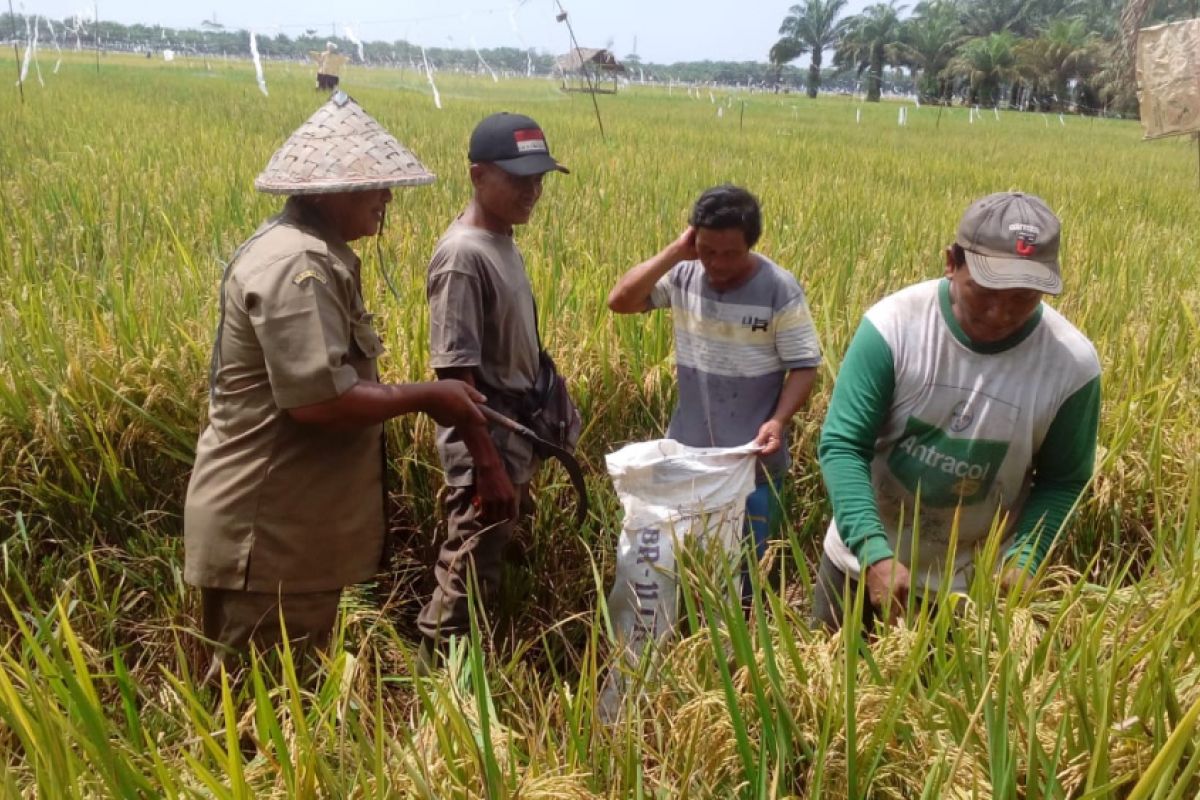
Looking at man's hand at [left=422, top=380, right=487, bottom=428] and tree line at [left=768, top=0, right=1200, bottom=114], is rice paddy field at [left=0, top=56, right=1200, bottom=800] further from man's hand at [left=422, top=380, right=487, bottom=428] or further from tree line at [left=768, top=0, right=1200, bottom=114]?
tree line at [left=768, top=0, right=1200, bottom=114]

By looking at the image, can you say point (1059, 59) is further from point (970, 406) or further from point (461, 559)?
point (461, 559)

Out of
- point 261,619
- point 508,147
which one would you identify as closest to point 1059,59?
point 508,147

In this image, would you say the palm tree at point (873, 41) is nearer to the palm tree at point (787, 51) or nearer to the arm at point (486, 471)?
the palm tree at point (787, 51)

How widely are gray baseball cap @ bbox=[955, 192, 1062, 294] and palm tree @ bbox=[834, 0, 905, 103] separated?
52.4 metres

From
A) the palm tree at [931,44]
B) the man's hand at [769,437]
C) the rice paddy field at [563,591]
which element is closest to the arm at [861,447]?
the rice paddy field at [563,591]

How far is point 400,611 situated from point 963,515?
1459mm

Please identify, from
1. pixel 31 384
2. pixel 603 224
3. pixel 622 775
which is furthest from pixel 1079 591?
pixel 603 224

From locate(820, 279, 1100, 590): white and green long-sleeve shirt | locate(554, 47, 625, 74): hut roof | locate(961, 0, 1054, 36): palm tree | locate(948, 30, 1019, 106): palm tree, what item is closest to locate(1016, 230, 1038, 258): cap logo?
locate(820, 279, 1100, 590): white and green long-sleeve shirt

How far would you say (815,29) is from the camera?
206 ft

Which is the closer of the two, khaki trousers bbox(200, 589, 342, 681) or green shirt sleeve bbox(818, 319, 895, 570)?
green shirt sleeve bbox(818, 319, 895, 570)

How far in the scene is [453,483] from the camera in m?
2.03

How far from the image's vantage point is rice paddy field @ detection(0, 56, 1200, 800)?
39.4 inches

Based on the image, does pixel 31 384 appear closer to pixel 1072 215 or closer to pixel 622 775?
pixel 622 775

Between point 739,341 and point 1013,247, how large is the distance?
86 centimetres
